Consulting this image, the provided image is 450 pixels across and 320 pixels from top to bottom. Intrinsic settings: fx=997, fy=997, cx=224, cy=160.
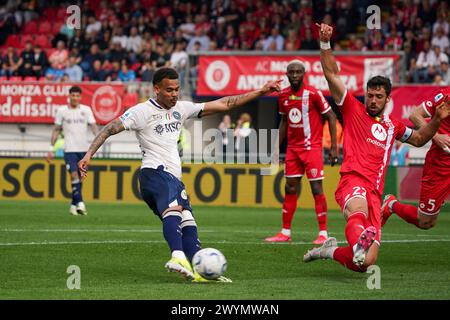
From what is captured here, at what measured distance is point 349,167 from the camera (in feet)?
35.0

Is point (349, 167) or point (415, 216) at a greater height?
point (349, 167)

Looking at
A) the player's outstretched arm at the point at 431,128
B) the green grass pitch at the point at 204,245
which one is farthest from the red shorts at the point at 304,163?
the player's outstretched arm at the point at 431,128

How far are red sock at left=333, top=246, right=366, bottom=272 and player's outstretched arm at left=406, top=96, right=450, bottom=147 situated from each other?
157cm

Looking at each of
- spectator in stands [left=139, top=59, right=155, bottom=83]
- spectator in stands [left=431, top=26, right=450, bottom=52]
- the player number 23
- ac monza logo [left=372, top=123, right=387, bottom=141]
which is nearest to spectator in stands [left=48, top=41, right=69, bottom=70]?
spectator in stands [left=139, top=59, right=155, bottom=83]

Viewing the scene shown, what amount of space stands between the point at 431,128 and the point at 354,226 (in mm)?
1500

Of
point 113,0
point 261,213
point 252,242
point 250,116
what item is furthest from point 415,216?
point 113,0

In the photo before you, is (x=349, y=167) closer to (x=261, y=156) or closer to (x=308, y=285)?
(x=308, y=285)

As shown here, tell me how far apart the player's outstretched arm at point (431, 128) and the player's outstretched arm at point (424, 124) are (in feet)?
2.19

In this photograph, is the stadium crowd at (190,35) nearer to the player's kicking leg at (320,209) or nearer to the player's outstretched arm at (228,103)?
the player's kicking leg at (320,209)

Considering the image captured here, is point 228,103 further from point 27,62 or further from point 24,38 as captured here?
point 24,38

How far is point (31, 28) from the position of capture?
34969 millimetres

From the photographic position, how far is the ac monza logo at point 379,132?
35.1 ft

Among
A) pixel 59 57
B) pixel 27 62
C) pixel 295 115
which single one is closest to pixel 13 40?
A: pixel 27 62

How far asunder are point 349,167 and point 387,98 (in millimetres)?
854
